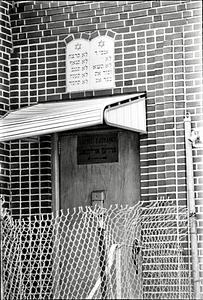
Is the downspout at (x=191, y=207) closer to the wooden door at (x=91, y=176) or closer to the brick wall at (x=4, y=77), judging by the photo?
the wooden door at (x=91, y=176)

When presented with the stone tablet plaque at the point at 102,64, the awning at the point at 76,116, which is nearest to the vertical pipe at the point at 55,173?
the awning at the point at 76,116

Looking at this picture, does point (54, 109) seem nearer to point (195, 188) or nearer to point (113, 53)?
point (113, 53)

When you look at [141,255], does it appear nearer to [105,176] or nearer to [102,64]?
[105,176]

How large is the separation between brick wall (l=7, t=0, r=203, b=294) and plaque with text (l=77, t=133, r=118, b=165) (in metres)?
0.41

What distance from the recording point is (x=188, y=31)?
28.0 ft

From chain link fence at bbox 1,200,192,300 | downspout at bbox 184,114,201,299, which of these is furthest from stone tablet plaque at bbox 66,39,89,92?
chain link fence at bbox 1,200,192,300

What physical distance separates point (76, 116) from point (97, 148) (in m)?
1.08

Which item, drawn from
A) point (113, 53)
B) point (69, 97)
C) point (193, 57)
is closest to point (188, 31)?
point (193, 57)

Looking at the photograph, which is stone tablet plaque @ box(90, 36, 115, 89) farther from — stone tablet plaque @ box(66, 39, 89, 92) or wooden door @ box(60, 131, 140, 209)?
wooden door @ box(60, 131, 140, 209)

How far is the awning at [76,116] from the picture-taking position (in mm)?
7793

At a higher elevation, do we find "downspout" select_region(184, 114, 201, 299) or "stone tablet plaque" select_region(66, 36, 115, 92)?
"stone tablet plaque" select_region(66, 36, 115, 92)

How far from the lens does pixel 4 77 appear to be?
927 cm

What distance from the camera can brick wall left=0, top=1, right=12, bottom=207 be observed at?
9028 millimetres

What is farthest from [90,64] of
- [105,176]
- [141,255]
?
[141,255]
